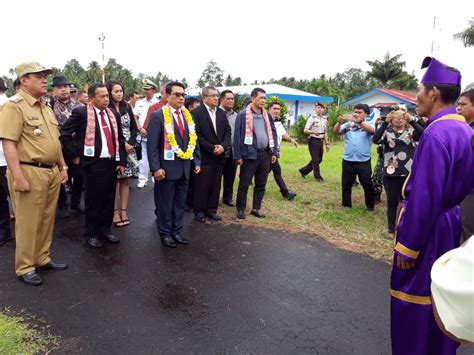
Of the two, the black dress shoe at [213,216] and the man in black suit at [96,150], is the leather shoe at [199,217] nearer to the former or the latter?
the black dress shoe at [213,216]

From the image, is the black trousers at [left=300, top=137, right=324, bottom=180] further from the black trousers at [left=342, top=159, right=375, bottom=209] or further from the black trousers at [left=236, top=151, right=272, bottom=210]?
the black trousers at [left=236, top=151, right=272, bottom=210]

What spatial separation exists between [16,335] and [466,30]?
27.1m

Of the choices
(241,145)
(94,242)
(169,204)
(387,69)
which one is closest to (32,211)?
(94,242)

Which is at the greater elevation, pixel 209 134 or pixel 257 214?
pixel 209 134

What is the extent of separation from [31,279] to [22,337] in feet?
2.99

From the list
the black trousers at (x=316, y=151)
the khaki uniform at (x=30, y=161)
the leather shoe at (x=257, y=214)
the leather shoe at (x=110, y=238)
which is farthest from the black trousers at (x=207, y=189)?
the black trousers at (x=316, y=151)

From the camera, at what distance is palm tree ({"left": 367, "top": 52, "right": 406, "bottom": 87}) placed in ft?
143

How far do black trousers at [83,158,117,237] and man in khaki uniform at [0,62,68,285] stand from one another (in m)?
0.66

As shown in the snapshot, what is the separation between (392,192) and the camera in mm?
5438

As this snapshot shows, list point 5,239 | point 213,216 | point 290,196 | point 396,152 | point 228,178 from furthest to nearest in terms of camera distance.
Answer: point 290,196 < point 228,178 < point 213,216 < point 396,152 < point 5,239

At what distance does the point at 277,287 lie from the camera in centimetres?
386

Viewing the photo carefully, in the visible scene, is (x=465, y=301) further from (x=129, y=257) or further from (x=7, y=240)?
(x=7, y=240)

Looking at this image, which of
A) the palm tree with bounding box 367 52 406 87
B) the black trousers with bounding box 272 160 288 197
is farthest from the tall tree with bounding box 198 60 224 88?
the black trousers with bounding box 272 160 288 197

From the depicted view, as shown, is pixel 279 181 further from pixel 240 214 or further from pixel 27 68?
pixel 27 68
